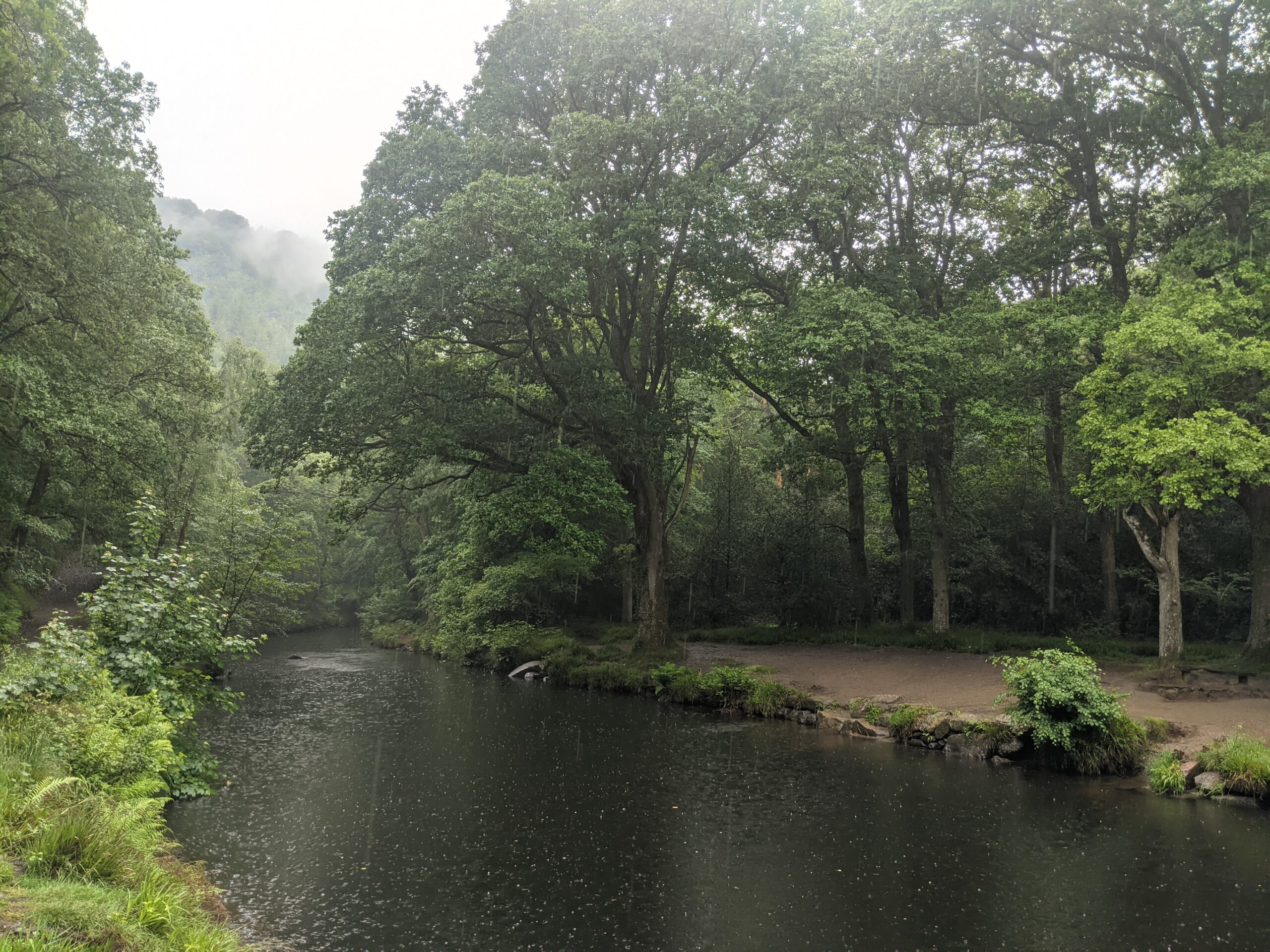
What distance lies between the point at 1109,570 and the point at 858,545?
7.42 meters

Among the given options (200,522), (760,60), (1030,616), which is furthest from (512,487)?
(1030,616)

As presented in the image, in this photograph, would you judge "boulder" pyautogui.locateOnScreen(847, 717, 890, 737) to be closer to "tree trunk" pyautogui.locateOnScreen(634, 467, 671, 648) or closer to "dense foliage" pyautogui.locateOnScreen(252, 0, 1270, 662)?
"dense foliage" pyautogui.locateOnScreen(252, 0, 1270, 662)

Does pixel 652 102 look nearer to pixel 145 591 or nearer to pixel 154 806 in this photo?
pixel 145 591

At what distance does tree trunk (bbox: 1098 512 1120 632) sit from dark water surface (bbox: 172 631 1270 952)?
12.4 meters

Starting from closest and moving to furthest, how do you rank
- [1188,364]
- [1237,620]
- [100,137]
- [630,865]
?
[630,865] < [1188,364] < [100,137] < [1237,620]

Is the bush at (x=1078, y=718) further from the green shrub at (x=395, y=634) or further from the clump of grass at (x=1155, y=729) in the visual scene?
the green shrub at (x=395, y=634)

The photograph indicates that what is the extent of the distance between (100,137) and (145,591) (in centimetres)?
1335

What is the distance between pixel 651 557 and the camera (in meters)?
24.8

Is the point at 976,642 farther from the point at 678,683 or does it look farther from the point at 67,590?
the point at 67,590

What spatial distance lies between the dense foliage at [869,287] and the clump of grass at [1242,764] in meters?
5.14

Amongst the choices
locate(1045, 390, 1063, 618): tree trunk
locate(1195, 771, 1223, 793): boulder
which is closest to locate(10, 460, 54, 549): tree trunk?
locate(1195, 771, 1223, 793): boulder

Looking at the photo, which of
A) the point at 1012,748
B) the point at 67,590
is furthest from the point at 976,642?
the point at 67,590

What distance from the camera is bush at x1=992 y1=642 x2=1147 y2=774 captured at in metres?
13.5

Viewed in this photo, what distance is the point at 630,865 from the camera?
927 cm
